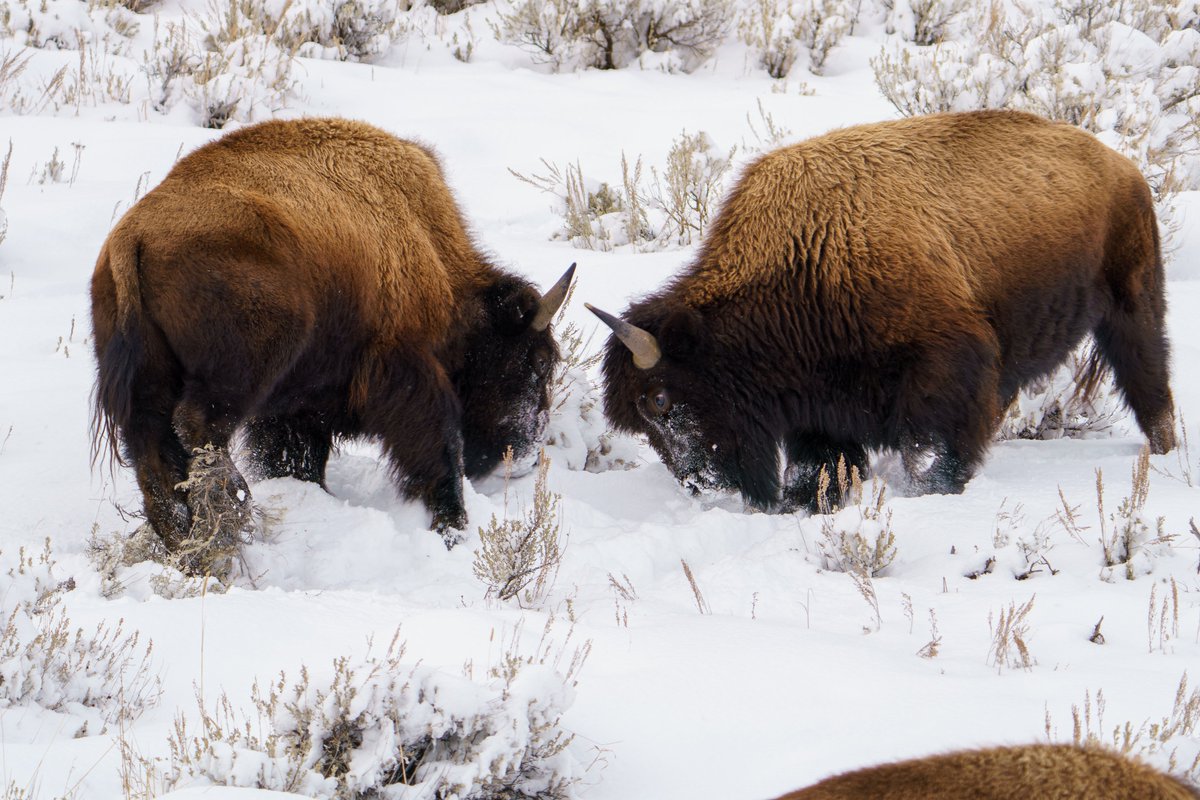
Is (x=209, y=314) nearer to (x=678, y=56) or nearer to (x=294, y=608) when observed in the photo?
(x=294, y=608)

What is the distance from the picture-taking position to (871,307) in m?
5.74

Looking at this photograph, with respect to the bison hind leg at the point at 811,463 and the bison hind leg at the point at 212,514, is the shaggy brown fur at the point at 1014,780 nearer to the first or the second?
the bison hind leg at the point at 212,514

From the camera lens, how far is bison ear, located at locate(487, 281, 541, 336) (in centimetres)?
586

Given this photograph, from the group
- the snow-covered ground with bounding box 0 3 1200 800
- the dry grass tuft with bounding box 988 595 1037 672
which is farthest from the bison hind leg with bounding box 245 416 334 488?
the dry grass tuft with bounding box 988 595 1037 672

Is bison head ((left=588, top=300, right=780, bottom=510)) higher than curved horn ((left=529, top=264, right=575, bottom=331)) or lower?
lower

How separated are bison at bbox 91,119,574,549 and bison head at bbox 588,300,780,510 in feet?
1.69

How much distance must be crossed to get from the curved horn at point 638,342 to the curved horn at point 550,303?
129 millimetres

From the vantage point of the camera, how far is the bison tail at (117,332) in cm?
447

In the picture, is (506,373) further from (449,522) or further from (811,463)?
(811,463)

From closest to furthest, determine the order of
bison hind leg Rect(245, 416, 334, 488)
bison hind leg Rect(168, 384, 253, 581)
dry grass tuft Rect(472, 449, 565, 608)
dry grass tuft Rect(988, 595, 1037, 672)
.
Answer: dry grass tuft Rect(988, 595, 1037, 672) → dry grass tuft Rect(472, 449, 565, 608) → bison hind leg Rect(168, 384, 253, 581) → bison hind leg Rect(245, 416, 334, 488)

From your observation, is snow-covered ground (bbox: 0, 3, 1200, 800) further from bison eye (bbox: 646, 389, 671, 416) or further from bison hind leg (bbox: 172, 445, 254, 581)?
bison eye (bbox: 646, 389, 671, 416)

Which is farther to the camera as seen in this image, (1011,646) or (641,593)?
(641,593)

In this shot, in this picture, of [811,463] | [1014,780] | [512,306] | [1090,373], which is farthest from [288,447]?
[1090,373]

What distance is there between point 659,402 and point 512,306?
2.72 ft
